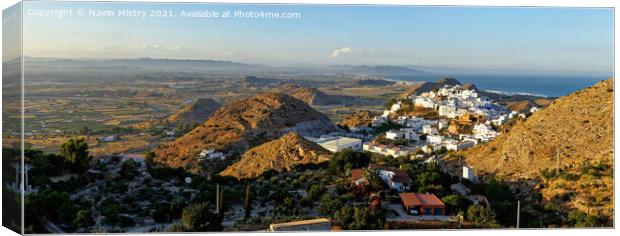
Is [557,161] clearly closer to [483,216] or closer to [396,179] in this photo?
[483,216]

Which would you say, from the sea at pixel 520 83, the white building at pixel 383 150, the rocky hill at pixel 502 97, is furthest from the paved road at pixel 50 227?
the rocky hill at pixel 502 97

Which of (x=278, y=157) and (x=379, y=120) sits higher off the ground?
(x=379, y=120)

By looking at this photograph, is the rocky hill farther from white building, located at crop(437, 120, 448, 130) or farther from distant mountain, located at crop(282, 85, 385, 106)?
white building, located at crop(437, 120, 448, 130)

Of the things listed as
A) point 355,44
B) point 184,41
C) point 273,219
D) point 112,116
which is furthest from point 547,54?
point 112,116

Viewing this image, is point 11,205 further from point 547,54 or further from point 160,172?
point 547,54

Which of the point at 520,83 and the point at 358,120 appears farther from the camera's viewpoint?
the point at 358,120

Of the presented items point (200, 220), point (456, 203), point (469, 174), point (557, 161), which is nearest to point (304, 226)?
point (200, 220)

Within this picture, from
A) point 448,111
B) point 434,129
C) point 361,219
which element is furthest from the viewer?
point 448,111
